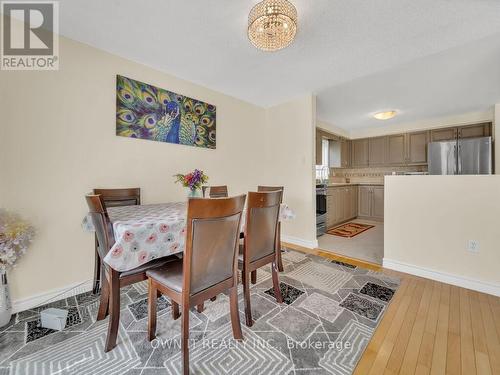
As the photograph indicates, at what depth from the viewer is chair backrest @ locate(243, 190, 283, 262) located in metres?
1.52

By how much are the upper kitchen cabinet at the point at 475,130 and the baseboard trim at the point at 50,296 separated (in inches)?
255

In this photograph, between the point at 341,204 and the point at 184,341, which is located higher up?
the point at 341,204

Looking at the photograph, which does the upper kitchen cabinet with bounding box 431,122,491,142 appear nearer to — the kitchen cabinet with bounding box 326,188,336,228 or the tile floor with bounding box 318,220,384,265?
the tile floor with bounding box 318,220,384,265

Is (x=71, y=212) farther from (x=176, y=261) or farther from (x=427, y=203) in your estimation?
(x=427, y=203)

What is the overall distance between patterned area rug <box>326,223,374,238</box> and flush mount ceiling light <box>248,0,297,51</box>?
3.41m

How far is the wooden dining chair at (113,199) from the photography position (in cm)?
191

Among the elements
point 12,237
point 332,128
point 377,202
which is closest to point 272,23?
point 12,237

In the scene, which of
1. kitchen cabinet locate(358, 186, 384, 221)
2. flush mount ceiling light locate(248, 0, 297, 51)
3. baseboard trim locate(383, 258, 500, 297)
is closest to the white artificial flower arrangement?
flush mount ceiling light locate(248, 0, 297, 51)

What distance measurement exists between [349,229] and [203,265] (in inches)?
159

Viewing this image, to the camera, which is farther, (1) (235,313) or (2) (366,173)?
(2) (366,173)

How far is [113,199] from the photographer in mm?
2020

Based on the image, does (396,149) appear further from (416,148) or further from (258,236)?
(258,236)

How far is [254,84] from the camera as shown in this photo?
3.02m

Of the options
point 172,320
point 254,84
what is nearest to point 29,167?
point 172,320
